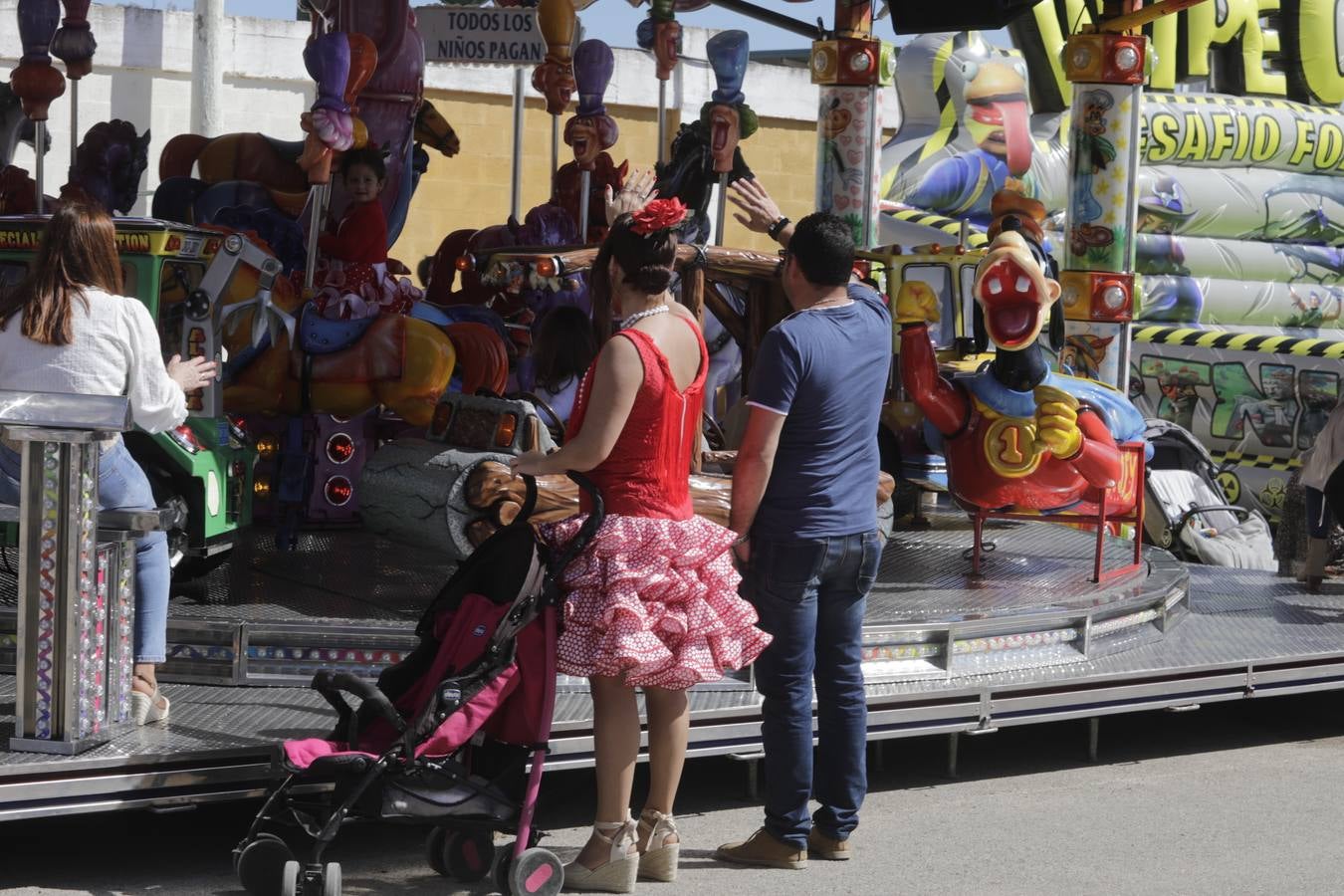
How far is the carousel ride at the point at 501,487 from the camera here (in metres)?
5.45

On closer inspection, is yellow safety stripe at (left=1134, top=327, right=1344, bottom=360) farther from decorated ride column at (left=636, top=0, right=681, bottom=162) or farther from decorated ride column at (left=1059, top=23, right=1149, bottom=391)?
decorated ride column at (left=636, top=0, right=681, bottom=162)

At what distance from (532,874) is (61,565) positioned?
1.34 m

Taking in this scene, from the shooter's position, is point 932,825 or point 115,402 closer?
point 115,402

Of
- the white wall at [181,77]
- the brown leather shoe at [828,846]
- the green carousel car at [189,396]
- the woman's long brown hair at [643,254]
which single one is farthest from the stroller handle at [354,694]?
the white wall at [181,77]

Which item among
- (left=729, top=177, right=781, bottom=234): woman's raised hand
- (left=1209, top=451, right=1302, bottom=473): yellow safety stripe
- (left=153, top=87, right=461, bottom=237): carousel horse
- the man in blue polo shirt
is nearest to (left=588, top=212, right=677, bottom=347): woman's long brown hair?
the man in blue polo shirt

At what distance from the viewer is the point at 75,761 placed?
441cm

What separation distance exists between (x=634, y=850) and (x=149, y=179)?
16.4 m

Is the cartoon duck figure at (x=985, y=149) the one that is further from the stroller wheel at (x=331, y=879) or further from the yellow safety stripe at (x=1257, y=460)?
the stroller wheel at (x=331, y=879)

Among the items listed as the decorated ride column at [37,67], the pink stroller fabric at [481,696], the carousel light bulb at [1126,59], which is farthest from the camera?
the carousel light bulb at [1126,59]

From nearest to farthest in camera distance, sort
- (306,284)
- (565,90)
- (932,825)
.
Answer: (932,825)
(306,284)
(565,90)

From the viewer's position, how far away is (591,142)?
9.82m

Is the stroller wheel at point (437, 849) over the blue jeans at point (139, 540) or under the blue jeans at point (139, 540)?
under

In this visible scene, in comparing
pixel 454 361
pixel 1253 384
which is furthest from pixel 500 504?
pixel 1253 384

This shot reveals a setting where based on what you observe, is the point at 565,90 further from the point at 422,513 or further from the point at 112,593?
the point at 112,593
